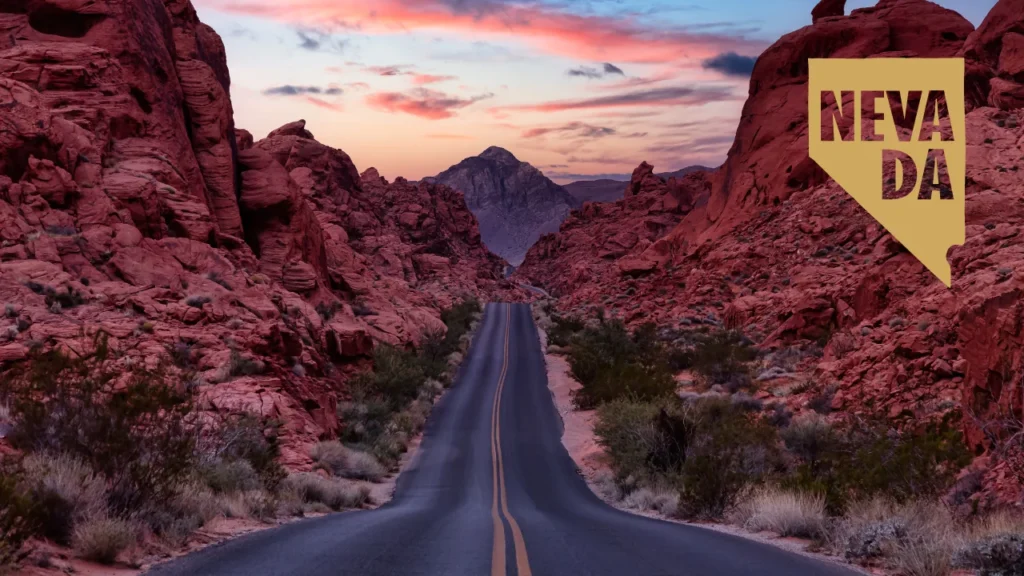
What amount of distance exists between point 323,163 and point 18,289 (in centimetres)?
5848

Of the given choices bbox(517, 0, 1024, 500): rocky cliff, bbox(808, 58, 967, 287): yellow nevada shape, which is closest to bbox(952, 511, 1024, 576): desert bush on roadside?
bbox(517, 0, 1024, 500): rocky cliff

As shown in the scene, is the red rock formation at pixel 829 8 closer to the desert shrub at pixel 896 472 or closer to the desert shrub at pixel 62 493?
the desert shrub at pixel 896 472

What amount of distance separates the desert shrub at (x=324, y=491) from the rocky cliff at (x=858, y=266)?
1329 cm

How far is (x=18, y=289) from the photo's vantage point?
21.1 metres

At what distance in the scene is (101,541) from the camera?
828 cm

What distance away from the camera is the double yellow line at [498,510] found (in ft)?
29.3

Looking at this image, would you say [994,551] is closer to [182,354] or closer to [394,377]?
[182,354]

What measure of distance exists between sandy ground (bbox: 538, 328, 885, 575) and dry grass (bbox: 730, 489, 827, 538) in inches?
6.3

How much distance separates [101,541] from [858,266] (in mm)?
43505

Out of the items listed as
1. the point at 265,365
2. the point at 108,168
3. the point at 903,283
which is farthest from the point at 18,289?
the point at 903,283

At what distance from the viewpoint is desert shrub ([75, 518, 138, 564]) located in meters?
8.24

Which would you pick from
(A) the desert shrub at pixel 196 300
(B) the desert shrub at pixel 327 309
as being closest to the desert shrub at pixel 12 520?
(A) the desert shrub at pixel 196 300

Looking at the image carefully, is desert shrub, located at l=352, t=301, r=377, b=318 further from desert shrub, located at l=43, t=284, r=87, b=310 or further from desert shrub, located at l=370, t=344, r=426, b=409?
desert shrub, located at l=43, t=284, r=87, b=310

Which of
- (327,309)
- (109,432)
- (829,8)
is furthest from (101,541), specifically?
(829,8)
